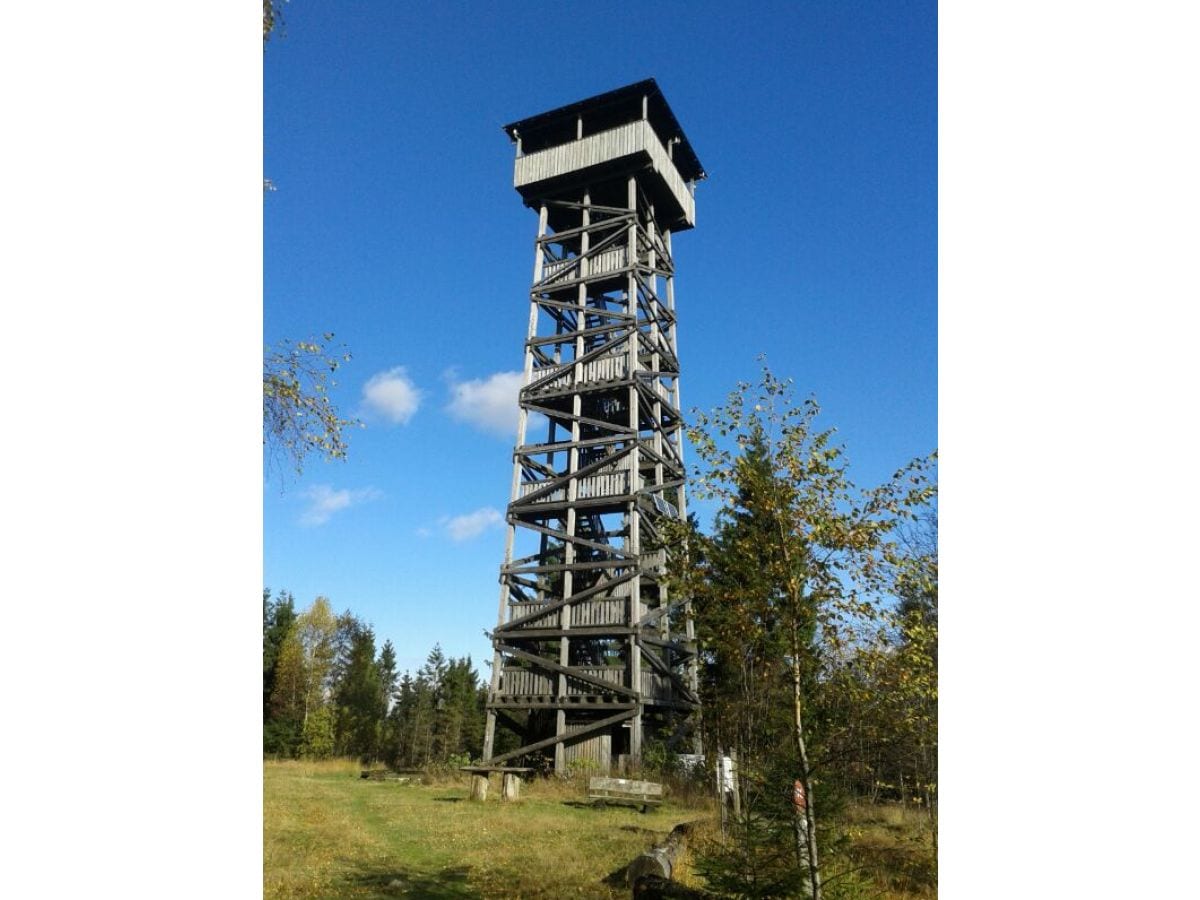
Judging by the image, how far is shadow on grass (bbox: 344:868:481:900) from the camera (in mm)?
5168

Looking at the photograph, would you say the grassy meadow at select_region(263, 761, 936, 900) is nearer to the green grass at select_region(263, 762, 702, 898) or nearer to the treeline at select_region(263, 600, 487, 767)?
the green grass at select_region(263, 762, 702, 898)

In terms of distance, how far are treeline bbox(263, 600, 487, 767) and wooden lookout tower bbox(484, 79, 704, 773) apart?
445 centimetres

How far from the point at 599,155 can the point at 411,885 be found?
55.7 feet

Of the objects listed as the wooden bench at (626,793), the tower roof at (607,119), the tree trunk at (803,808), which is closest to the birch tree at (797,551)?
the tree trunk at (803,808)

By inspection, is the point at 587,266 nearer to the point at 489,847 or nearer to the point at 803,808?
the point at 489,847

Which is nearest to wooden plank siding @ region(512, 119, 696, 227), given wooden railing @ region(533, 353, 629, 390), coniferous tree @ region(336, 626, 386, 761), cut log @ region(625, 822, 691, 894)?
wooden railing @ region(533, 353, 629, 390)

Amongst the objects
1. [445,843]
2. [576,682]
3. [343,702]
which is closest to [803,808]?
[445,843]

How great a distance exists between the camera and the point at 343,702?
2191 centimetres
